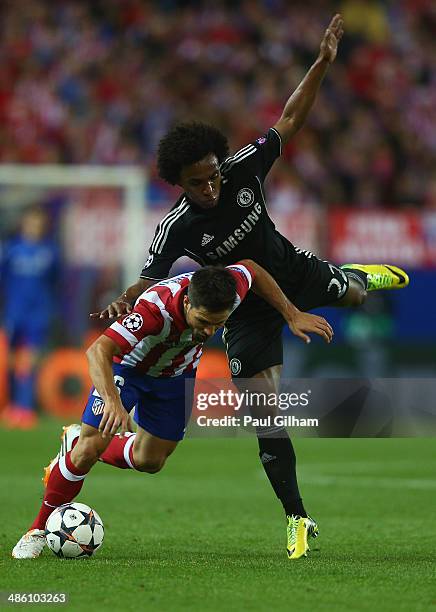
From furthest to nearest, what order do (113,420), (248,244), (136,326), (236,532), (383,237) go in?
(383,237) < (236,532) < (248,244) < (136,326) < (113,420)

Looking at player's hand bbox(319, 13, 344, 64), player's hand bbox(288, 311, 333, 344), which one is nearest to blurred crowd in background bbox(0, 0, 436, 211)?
player's hand bbox(319, 13, 344, 64)

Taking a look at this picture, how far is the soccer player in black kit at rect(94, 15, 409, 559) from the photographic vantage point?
20.5 feet

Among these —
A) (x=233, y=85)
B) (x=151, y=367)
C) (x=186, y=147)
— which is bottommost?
(x=151, y=367)

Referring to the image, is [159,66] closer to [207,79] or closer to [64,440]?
[207,79]

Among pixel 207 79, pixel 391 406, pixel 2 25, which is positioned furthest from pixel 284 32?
pixel 391 406

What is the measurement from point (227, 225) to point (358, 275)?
1030 millimetres

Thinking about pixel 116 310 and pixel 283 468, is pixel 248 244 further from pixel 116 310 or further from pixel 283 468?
pixel 283 468

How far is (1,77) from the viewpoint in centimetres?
1712

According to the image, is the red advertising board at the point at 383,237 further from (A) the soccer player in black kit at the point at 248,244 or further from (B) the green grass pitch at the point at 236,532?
(A) the soccer player in black kit at the point at 248,244

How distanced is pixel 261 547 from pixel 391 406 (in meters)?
1.36

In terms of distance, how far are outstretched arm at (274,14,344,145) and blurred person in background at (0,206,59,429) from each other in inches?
257

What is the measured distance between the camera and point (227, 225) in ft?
20.9

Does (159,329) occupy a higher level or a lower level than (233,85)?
lower

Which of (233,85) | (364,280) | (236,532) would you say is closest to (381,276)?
(364,280)
